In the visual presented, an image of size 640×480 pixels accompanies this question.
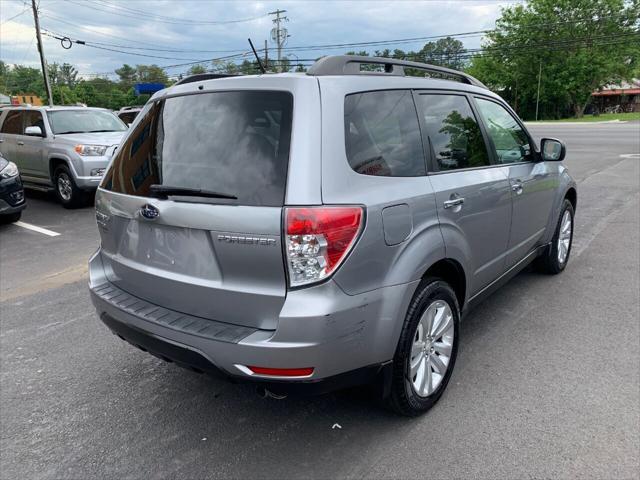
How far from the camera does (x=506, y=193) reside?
363cm

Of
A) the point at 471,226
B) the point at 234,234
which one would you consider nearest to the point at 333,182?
the point at 234,234

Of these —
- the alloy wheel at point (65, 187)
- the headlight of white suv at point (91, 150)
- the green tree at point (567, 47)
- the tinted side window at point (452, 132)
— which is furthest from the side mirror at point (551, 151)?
the green tree at point (567, 47)

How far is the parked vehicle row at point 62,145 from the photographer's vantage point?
9.12 metres

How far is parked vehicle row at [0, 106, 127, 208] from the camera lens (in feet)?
29.9

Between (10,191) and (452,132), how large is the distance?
700 cm

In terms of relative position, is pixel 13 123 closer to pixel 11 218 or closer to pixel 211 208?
pixel 11 218

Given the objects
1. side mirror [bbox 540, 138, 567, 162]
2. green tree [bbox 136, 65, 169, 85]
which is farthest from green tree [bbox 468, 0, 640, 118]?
green tree [bbox 136, 65, 169, 85]

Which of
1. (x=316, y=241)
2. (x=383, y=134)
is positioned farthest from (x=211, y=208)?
(x=383, y=134)

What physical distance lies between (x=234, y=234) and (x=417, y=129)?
4.24ft

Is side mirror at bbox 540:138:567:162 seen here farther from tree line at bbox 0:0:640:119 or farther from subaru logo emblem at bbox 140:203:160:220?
tree line at bbox 0:0:640:119

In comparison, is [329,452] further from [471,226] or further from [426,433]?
[471,226]

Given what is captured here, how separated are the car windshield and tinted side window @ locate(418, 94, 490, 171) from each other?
28.6ft

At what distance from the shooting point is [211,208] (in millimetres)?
2309

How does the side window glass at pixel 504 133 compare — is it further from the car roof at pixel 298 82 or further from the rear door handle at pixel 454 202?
the rear door handle at pixel 454 202
